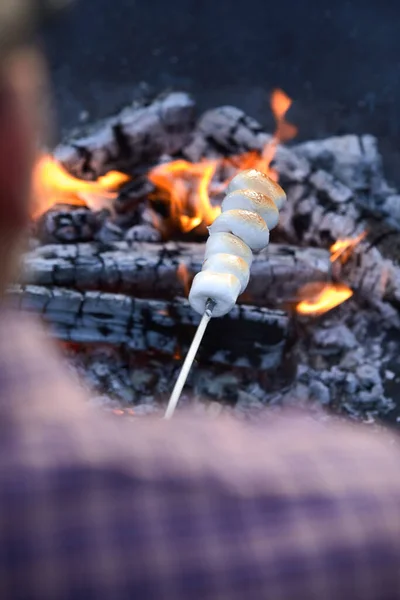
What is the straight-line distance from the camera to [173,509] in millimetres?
1079

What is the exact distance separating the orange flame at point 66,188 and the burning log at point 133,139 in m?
0.06

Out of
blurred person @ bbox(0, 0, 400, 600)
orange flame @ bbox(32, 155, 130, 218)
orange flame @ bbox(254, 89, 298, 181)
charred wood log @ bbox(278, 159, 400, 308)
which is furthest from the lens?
orange flame @ bbox(254, 89, 298, 181)

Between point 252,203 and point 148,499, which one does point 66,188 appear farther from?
point 148,499

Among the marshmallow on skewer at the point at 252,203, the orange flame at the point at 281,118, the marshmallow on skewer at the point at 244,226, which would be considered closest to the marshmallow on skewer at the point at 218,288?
the marshmallow on skewer at the point at 244,226

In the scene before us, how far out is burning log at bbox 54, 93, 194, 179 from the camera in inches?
134

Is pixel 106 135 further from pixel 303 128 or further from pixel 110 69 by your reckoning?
pixel 303 128

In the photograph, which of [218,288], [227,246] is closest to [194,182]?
[227,246]

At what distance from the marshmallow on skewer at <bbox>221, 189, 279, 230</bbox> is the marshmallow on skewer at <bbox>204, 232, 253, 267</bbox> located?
0.13 m

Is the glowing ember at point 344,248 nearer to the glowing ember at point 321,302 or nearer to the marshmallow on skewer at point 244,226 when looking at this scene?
the glowing ember at point 321,302

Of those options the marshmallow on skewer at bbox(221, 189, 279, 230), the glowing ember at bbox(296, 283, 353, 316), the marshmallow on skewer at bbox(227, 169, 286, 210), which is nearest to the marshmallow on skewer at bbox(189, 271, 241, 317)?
the marshmallow on skewer at bbox(221, 189, 279, 230)

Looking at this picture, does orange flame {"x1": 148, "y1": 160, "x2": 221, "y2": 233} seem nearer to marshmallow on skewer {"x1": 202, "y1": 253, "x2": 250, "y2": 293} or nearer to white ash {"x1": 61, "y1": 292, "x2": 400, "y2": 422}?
white ash {"x1": 61, "y1": 292, "x2": 400, "y2": 422}

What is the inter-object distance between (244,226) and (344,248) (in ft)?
3.44

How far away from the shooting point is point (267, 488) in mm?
1165

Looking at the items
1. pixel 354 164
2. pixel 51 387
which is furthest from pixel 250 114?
pixel 51 387
